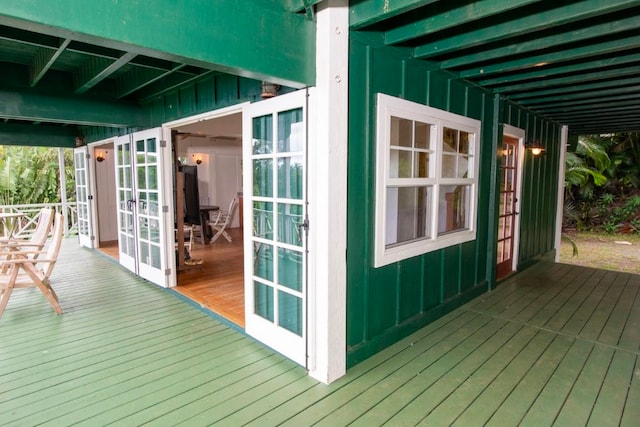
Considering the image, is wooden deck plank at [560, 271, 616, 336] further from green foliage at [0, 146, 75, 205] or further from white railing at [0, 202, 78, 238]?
green foliage at [0, 146, 75, 205]

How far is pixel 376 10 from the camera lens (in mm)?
2170

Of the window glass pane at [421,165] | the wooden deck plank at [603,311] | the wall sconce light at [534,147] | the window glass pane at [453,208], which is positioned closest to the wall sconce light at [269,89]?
the window glass pane at [421,165]

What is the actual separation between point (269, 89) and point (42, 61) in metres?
2.41

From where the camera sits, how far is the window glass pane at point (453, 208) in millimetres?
3607

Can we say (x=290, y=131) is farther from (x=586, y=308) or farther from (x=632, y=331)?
(x=586, y=308)

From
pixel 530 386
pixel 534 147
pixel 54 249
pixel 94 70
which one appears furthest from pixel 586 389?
pixel 94 70

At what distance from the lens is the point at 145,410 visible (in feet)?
6.99

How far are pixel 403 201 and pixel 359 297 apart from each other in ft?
3.22

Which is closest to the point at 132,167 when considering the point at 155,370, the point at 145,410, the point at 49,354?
the point at 49,354

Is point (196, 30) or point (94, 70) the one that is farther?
point (94, 70)

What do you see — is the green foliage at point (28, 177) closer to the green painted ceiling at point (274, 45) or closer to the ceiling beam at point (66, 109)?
the ceiling beam at point (66, 109)

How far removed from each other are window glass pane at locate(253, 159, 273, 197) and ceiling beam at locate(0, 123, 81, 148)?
5.85 meters

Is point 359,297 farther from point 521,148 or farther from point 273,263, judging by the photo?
point 521,148

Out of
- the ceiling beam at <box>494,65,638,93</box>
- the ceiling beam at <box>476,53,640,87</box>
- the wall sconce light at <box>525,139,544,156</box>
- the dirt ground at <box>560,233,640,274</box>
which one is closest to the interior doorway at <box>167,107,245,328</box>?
the ceiling beam at <box>476,53,640,87</box>
